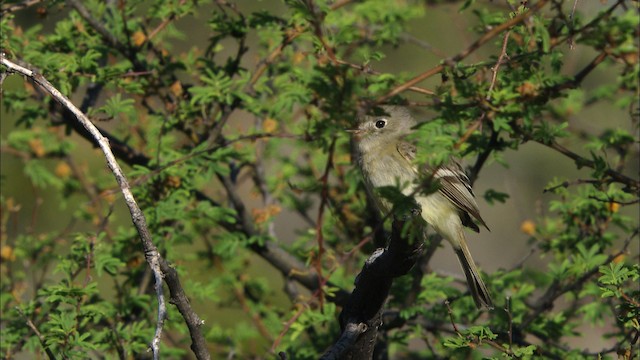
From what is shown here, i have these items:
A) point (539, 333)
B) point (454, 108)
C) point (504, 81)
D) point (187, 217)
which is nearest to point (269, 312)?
point (187, 217)

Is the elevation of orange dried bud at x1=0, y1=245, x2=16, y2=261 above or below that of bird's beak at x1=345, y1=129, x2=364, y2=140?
below

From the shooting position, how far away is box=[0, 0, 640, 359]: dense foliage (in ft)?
16.1

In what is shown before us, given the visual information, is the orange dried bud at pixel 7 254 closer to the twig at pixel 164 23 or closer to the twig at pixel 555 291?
the twig at pixel 164 23

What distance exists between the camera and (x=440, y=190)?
565 cm

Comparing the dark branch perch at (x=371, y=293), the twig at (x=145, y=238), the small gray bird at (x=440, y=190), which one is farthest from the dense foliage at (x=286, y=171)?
the twig at (x=145, y=238)

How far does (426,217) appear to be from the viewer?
5918mm

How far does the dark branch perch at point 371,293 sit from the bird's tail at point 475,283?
1455 mm

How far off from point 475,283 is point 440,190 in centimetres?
66

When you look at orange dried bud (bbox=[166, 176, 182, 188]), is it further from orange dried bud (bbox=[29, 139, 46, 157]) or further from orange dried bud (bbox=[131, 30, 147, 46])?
orange dried bud (bbox=[29, 139, 46, 157])

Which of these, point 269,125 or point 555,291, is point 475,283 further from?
point 269,125

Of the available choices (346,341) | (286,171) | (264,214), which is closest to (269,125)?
(286,171)

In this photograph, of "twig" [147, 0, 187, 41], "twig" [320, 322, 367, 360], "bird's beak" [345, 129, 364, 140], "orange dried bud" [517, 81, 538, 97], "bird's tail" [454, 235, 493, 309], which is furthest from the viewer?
"twig" [147, 0, 187, 41]

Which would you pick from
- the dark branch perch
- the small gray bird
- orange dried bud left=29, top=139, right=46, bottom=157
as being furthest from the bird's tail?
orange dried bud left=29, top=139, right=46, bottom=157

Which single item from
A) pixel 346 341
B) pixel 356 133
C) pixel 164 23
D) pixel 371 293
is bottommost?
pixel 346 341
